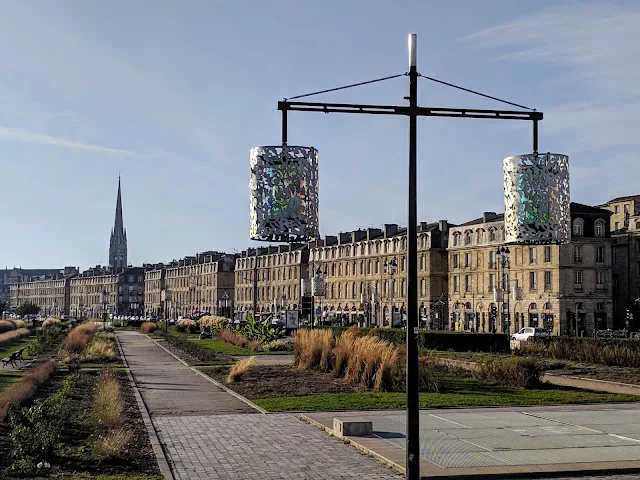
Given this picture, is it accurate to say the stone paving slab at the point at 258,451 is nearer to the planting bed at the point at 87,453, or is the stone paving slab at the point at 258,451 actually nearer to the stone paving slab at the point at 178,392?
the planting bed at the point at 87,453

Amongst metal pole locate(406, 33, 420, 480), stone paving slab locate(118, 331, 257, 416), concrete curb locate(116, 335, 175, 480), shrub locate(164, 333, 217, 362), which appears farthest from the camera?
shrub locate(164, 333, 217, 362)

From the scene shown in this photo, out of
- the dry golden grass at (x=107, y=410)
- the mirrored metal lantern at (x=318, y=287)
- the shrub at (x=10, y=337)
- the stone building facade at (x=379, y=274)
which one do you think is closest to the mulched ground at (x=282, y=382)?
the dry golden grass at (x=107, y=410)

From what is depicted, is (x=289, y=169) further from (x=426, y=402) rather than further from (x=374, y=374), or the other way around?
(x=374, y=374)

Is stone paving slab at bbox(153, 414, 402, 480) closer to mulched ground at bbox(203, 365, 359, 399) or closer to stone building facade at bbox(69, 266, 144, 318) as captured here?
mulched ground at bbox(203, 365, 359, 399)

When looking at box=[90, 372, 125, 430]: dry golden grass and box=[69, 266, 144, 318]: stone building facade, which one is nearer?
box=[90, 372, 125, 430]: dry golden grass

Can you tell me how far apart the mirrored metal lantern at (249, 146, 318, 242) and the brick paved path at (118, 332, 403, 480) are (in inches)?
204

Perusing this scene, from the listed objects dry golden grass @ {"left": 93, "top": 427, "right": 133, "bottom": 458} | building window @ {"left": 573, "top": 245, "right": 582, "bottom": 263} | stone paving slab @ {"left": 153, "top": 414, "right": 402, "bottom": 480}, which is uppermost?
building window @ {"left": 573, "top": 245, "right": 582, "bottom": 263}

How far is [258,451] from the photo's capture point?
42.2ft

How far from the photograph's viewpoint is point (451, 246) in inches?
3290

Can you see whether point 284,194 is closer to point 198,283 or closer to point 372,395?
point 372,395

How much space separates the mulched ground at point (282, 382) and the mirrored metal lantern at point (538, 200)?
14.4m

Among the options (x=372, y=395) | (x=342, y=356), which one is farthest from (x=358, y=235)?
(x=372, y=395)

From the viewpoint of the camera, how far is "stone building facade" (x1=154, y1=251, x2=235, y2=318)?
135000 millimetres

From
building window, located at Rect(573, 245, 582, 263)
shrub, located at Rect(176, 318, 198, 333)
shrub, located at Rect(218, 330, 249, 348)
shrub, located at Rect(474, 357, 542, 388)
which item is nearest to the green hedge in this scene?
A: shrub, located at Rect(218, 330, 249, 348)
